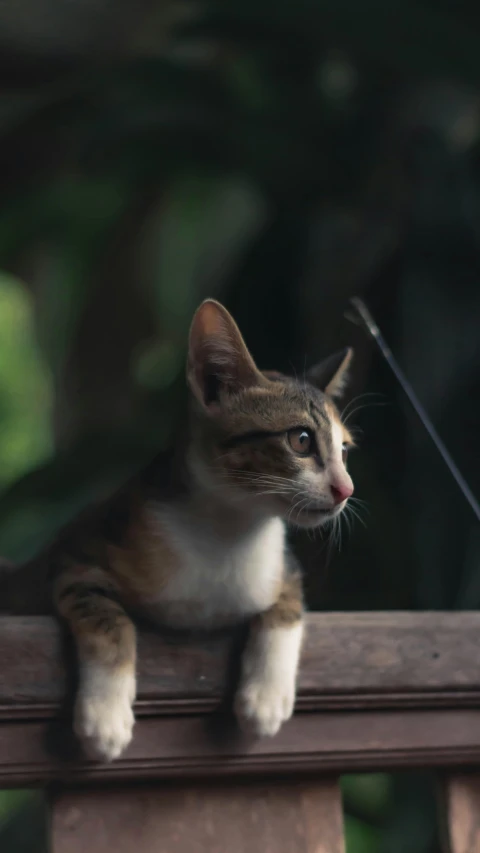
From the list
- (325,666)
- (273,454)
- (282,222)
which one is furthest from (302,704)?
(282,222)

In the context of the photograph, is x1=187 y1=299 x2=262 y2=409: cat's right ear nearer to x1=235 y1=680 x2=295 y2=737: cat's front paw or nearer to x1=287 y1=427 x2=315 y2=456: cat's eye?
x1=287 y1=427 x2=315 y2=456: cat's eye

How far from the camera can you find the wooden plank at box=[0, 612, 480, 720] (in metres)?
0.53

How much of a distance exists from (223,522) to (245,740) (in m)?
0.14

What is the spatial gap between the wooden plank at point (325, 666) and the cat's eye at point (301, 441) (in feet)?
0.33

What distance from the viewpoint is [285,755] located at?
569 millimetres

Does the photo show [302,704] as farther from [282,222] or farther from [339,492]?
[282,222]

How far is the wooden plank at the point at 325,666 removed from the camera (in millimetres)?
531

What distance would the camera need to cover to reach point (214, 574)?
2.06 feet

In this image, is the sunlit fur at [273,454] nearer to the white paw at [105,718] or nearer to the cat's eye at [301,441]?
the cat's eye at [301,441]

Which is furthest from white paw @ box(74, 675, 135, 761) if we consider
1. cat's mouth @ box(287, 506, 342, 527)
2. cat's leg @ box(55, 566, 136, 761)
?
cat's mouth @ box(287, 506, 342, 527)

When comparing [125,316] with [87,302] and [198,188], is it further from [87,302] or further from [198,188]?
[198,188]

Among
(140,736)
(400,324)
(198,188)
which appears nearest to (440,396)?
(400,324)

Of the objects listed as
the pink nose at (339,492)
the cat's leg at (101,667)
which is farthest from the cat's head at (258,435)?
the cat's leg at (101,667)

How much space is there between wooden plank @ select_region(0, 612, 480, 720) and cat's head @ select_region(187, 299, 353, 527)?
0.25ft
